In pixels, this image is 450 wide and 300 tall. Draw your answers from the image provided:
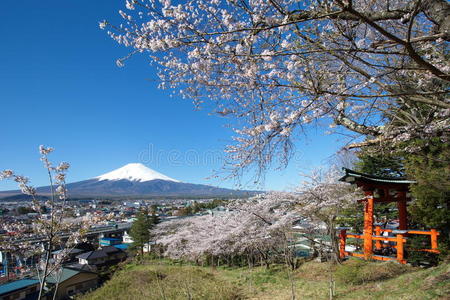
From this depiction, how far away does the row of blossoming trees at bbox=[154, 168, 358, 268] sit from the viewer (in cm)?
826

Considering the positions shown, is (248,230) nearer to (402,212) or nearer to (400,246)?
(402,212)

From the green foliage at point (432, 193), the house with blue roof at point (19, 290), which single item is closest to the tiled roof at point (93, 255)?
the house with blue roof at point (19, 290)

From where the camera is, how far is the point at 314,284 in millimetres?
7039

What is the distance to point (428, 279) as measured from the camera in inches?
186

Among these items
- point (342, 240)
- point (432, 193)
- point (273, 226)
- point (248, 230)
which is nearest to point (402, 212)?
point (432, 193)

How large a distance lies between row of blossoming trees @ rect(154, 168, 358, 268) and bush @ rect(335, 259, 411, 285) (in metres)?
0.71

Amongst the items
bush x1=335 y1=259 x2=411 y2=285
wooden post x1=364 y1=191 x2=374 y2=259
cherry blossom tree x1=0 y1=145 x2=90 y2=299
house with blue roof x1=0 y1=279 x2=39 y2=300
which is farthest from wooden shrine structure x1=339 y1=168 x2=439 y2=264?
house with blue roof x1=0 y1=279 x2=39 y2=300

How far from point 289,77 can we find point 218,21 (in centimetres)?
67

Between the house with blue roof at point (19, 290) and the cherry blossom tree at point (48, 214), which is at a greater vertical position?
the cherry blossom tree at point (48, 214)

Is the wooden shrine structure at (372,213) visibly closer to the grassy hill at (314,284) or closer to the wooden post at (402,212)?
the wooden post at (402,212)

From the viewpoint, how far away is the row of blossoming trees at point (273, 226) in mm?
8259

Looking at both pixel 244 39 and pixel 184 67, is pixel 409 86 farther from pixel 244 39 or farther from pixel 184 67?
pixel 184 67

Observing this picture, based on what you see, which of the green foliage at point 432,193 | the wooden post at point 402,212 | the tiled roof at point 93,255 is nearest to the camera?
the green foliage at point 432,193

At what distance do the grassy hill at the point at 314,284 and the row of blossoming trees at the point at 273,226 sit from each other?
2.43 feet
